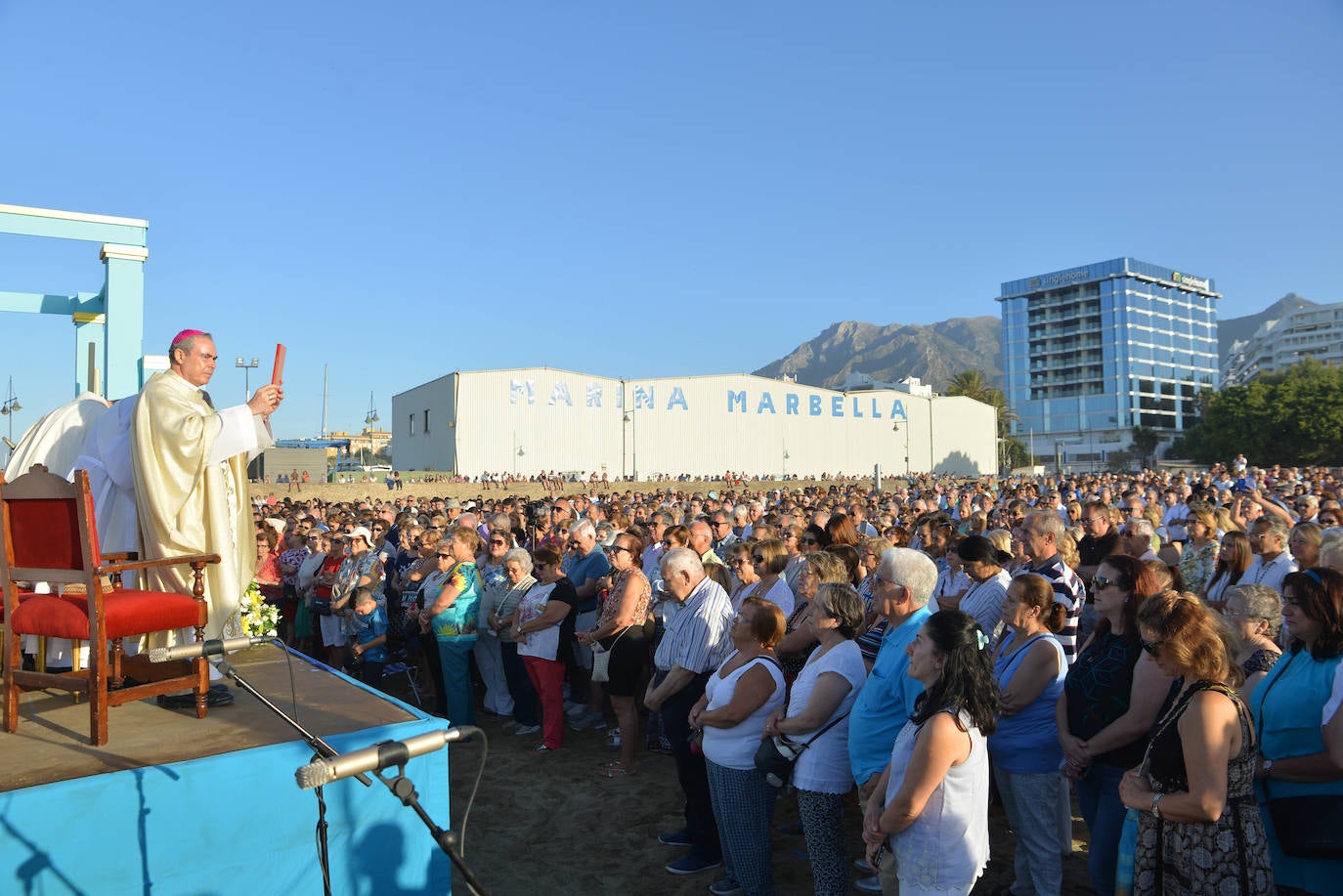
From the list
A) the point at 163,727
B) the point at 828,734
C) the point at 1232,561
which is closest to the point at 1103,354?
the point at 1232,561

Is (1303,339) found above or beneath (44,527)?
above

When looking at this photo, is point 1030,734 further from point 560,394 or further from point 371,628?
point 560,394

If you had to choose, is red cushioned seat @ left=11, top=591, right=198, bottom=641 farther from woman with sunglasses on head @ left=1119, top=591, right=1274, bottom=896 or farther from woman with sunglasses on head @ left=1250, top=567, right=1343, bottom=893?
woman with sunglasses on head @ left=1250, top=567, right=1343, bottom=893

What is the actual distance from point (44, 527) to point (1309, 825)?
529cm

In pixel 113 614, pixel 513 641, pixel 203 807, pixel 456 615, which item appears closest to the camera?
pixel 203 807

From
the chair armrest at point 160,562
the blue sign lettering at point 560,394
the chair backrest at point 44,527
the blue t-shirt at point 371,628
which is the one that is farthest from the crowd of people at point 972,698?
the blue sign lettering at point 560,394

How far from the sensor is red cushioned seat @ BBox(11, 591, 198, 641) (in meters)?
3.57

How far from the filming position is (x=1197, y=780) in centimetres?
284

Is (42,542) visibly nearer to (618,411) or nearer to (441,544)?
(441,544)

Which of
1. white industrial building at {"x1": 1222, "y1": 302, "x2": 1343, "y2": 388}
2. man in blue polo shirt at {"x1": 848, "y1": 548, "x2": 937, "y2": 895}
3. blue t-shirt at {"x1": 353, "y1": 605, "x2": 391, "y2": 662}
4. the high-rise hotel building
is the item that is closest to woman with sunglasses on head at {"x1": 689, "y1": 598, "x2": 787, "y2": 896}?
man in blue polo shirt at {"x1": 848, "y1": 548, "x2": 937, "y2": 895}

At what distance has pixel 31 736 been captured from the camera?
140 inches

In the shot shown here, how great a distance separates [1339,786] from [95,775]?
455cm

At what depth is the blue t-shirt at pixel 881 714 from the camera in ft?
11.7

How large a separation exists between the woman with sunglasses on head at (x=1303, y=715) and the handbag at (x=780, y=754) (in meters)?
1.67
